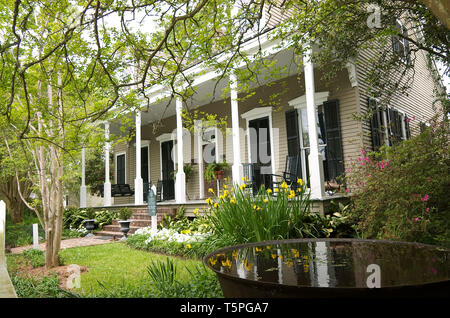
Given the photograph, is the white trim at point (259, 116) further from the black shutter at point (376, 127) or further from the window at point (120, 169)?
the window at point (120, 169)

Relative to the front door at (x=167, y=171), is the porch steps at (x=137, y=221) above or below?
below

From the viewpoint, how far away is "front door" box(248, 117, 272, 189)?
9125 mm

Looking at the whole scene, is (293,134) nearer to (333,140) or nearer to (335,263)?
(333,140)

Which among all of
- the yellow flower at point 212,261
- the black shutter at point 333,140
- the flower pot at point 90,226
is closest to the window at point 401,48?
the black shutter at point 333,140

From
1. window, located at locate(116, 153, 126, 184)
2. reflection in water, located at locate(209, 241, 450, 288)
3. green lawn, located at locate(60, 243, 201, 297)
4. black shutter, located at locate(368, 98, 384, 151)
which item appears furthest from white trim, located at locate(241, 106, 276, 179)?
window, located at locate(116, 153, 126, 184)

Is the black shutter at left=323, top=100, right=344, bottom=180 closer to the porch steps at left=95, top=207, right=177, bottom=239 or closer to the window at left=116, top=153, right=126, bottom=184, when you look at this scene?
the porch steps at left=95, top=207, right=177, bottom=239

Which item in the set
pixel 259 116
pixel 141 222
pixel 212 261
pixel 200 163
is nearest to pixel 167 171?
pixel 200 163

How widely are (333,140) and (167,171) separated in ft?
22.5

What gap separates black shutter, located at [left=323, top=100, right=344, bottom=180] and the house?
0.02m

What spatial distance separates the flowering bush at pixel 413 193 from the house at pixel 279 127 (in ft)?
2.42

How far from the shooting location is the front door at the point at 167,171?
11695 mm

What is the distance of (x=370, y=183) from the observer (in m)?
4.49

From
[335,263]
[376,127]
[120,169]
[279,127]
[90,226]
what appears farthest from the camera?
[120,169]

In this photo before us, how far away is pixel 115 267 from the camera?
17.0 feet
